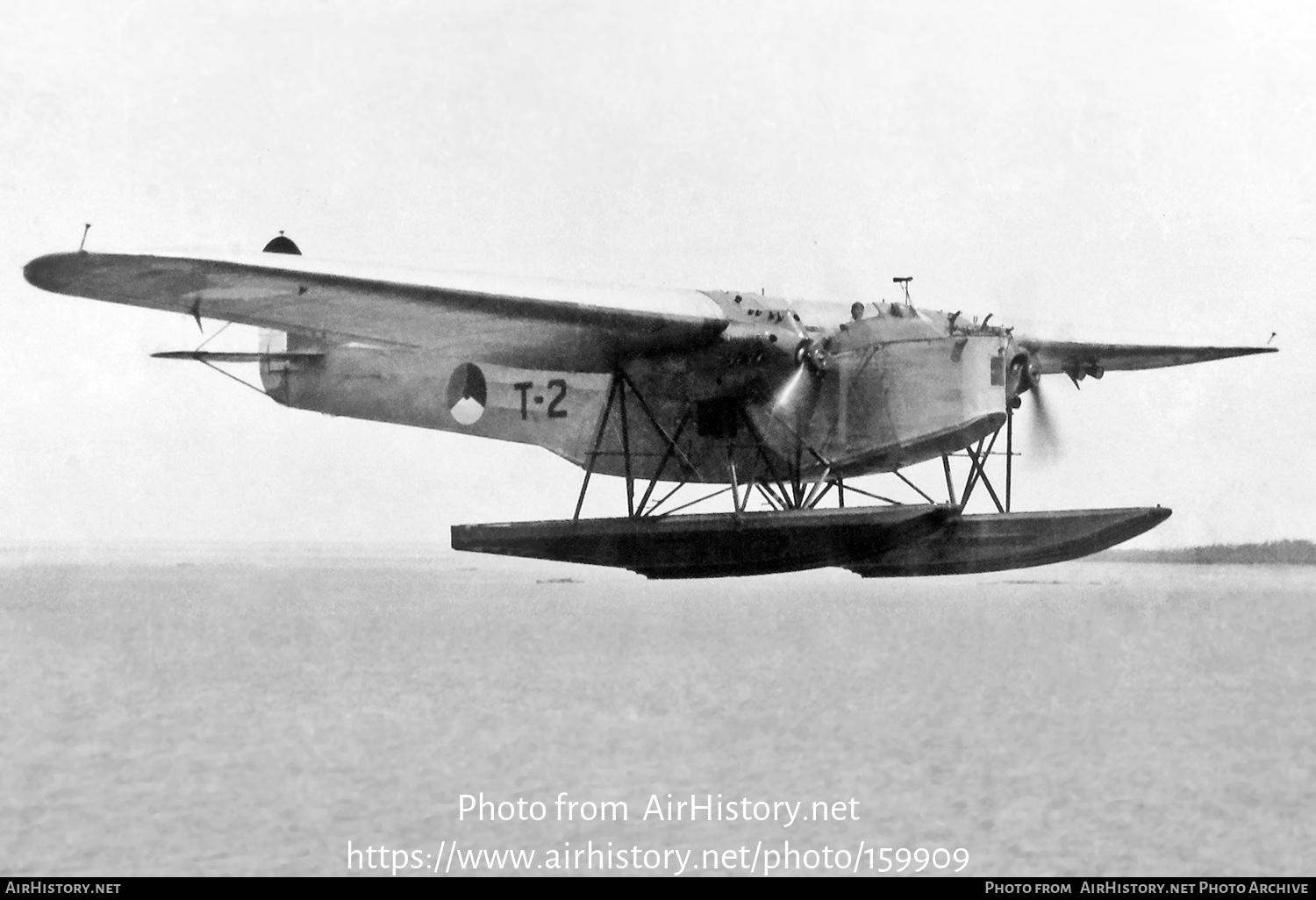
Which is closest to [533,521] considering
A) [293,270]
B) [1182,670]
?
[293,270]

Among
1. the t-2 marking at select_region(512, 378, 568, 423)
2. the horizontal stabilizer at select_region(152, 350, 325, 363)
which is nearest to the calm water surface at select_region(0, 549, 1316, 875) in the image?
the t-2 marking at select_region(512, 378, 568, 423)

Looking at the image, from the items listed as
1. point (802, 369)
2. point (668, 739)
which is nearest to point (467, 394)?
point (802, 369)

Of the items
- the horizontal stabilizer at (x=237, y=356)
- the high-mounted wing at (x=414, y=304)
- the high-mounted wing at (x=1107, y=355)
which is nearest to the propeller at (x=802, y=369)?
the high-mounted wing at (x=414, y=304)

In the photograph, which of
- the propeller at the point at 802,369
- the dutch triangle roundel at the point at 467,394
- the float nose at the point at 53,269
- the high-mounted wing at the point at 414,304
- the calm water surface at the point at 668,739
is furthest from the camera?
the dutch triangle roundel at the point at 467,394

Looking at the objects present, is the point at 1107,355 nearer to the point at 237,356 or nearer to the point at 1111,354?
the point at 1111,354

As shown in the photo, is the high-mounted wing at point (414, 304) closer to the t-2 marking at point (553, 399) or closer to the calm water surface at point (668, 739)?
the t-2 marking at point (553, 399)

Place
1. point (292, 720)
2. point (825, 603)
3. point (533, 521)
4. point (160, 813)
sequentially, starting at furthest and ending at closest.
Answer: point (825, 603) → point (533, 521) → point (292, 720) → point (160, 813)
